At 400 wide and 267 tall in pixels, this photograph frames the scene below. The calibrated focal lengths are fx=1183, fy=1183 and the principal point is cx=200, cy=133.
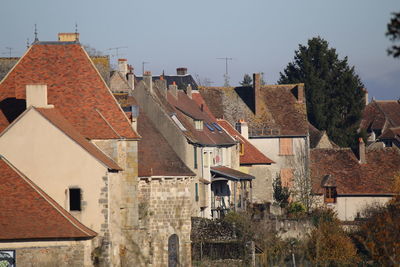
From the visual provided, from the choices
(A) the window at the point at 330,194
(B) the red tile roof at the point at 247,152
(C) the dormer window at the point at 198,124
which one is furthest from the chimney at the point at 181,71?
(C) the dormer window at the point at 198,124

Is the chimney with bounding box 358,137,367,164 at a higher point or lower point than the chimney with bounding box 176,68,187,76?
lower

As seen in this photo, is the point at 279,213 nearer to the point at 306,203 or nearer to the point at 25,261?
the point at 306,203

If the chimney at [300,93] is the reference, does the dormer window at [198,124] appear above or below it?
below

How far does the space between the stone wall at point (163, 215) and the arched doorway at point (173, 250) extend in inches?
5.7

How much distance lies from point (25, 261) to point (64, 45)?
9297 mm

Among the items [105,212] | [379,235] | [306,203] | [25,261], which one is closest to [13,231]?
[25,261]

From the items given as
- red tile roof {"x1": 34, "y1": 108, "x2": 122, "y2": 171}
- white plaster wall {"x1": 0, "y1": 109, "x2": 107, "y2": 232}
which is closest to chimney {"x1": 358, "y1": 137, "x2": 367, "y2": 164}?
red tile roof {"x1": 34, "y1": 108, "x2": 122, "y2": 171}

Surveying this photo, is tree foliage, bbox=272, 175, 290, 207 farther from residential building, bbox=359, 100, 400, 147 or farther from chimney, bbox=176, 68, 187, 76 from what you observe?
residential building, bbox=359, 100, 400, 147

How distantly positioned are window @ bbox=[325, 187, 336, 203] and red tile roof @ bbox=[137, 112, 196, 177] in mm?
22527

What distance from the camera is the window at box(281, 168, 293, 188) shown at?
72.1 metres

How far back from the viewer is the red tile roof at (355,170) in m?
69.7

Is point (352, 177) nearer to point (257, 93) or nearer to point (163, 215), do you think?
point (257, 93)

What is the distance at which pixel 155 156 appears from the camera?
47781 millimetres

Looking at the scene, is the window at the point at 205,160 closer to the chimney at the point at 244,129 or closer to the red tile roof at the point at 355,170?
the chimney at the point at 244,129
